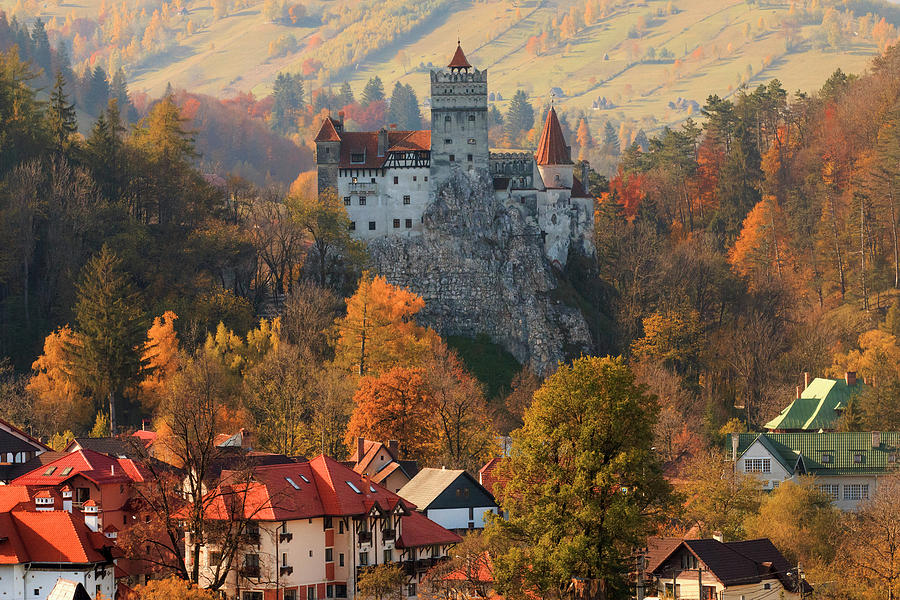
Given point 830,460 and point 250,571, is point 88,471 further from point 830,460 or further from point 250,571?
point 830,460

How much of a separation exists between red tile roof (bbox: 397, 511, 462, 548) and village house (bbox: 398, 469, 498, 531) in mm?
6761

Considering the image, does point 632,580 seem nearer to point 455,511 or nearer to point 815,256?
point 455,511

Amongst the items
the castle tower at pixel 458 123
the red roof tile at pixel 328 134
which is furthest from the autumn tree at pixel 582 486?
the red roof tile at pixel 328 134

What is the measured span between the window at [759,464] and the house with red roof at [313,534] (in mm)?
25088

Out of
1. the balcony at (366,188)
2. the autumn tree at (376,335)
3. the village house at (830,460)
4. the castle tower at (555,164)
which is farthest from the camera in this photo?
the castle tower at (555,164)

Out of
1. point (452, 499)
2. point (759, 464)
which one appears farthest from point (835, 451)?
point (452, 499)

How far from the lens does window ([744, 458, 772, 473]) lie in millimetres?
96438

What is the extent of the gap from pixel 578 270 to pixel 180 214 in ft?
103

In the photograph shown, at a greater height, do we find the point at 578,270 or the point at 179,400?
the point at 578,270

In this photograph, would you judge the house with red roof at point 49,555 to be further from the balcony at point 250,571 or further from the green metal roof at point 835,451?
the green metal roof at point 835,451

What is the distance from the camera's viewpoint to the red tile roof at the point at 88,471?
74.0 meters

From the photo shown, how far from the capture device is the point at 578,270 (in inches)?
5423

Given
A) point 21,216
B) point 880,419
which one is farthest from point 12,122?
point 880,419

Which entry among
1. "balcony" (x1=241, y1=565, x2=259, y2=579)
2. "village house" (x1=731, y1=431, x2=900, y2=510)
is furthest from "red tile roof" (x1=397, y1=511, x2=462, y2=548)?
"village house" (x1=731, y1=431, x2=900, y2=510)
